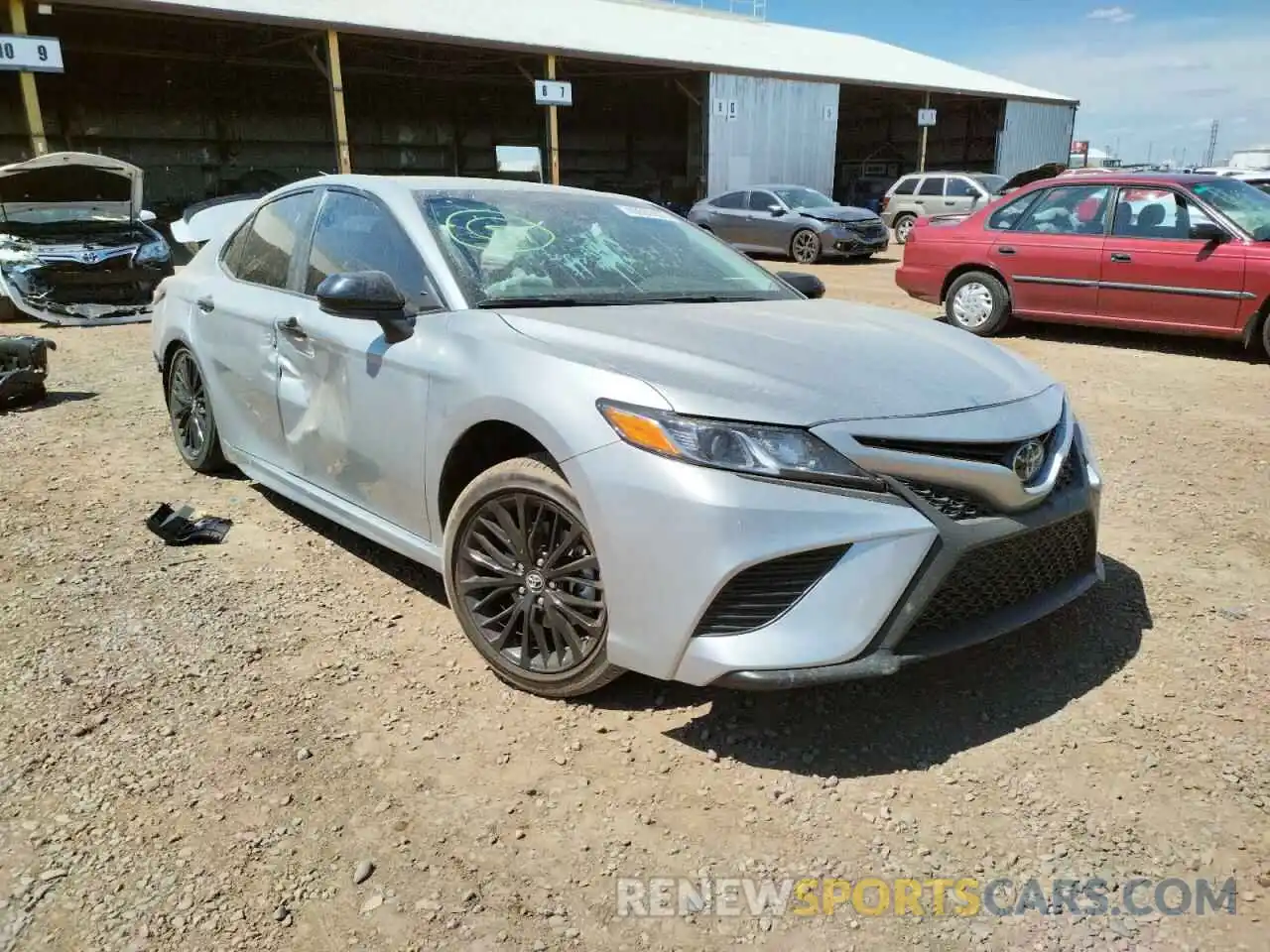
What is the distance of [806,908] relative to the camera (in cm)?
208

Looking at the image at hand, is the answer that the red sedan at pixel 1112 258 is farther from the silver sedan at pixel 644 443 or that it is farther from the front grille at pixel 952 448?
the front grille at pixel 952 448

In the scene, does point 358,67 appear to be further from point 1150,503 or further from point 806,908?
point 806,908

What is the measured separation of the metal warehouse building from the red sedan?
1429 centimetres

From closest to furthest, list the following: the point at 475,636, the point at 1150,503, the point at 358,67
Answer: the point at 475,636 → the point at 1150,503 → the point at 358,67

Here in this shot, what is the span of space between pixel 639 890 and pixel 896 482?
116 cm

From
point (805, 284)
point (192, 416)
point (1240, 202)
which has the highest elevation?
point (1240, 202)

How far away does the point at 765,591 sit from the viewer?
7.79 feet

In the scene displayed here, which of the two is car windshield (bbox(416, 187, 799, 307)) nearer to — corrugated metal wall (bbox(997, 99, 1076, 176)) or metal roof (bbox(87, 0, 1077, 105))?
metal roof (bbox(87, 0, 1077, 105))

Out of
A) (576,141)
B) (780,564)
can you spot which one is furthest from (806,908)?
(576,141)

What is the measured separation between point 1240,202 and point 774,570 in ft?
25.8

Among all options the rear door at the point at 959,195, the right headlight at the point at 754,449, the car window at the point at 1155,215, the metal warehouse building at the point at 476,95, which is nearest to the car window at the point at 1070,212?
the car window at the point at 1155,215

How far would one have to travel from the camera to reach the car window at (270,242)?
398cm

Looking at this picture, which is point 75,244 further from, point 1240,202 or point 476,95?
point 476,95

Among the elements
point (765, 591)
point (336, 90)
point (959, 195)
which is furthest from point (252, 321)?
point (959, 195)
